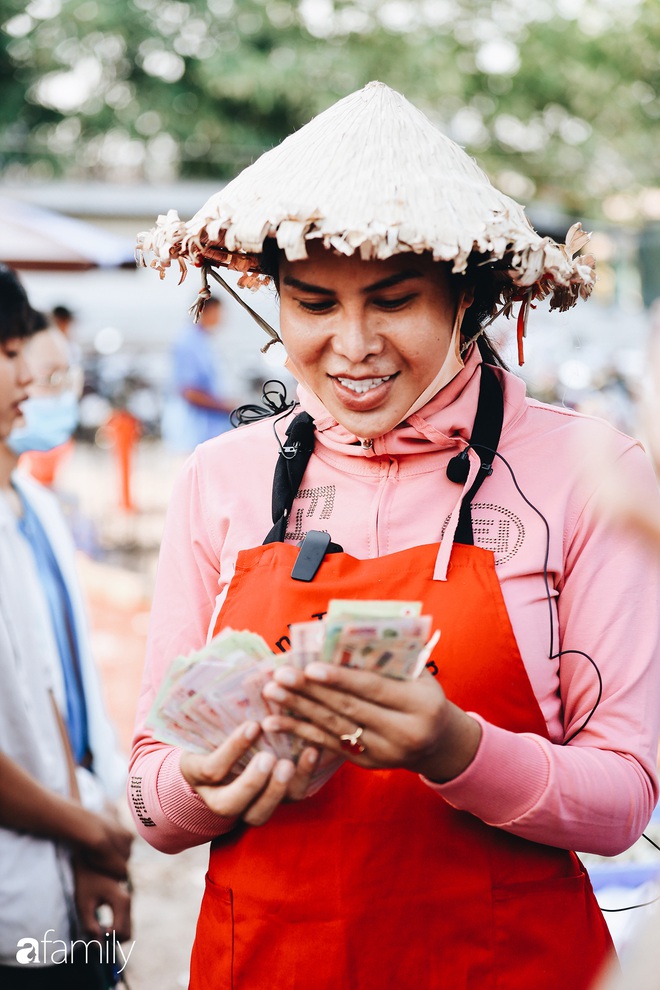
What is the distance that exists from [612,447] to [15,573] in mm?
1669

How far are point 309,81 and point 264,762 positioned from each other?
24.4 metres

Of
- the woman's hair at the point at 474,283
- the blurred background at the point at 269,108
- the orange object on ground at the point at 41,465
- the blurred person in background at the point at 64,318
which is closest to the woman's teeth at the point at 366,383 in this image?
the woman's hair at the point at 474,283

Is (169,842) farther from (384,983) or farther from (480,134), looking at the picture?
(480,134)

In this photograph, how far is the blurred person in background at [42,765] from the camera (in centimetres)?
220

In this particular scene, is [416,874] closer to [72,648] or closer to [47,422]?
[72,648]

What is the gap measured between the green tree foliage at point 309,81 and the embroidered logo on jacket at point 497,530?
23174mm

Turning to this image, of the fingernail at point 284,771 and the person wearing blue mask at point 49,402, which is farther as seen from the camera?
the person wearing blue mask at point 49,402

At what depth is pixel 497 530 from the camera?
1.67 meters

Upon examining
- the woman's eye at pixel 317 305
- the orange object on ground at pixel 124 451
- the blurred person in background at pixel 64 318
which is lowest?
the orange object on ground at pixel 124 451

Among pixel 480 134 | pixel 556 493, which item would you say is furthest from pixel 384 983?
pixel 480 134

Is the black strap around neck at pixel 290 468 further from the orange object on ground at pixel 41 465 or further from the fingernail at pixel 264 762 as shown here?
the orange object on ground at pixel 41 465

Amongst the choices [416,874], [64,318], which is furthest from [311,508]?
[64,318]

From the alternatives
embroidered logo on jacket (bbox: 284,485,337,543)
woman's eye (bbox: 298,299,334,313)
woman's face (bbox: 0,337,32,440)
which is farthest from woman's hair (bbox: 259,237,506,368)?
woman's face (bbox: 0,337,32,440)

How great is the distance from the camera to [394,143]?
1621 mm
